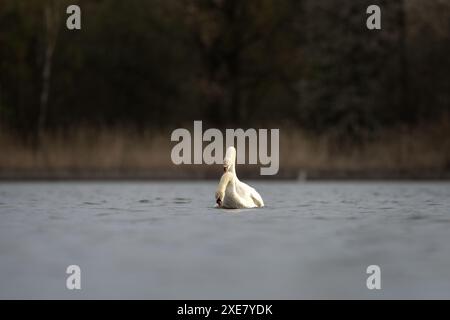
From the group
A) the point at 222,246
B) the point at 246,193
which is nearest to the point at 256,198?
the point at 246,193

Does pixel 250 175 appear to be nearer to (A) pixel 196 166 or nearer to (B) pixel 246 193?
(A) pixel 196 166

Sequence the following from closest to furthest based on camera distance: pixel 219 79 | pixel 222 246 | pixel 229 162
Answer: pixel 222 246
pixel 229 162
pixel 219 79

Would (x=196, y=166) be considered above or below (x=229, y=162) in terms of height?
below

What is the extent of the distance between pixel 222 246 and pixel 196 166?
17418 mm

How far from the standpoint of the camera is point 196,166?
2925 cm

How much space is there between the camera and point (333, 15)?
4022 centimetres

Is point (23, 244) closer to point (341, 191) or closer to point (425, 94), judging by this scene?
point (341, 191)

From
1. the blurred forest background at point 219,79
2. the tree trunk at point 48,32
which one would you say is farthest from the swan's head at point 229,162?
the tree trunk at point 48,32

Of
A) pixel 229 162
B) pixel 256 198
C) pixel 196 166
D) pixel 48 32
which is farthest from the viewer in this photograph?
pixel 48 32

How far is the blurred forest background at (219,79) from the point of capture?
30188mm

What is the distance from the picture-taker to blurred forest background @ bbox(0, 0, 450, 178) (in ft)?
99.0

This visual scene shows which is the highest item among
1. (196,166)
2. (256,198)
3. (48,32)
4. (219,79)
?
(48,32)

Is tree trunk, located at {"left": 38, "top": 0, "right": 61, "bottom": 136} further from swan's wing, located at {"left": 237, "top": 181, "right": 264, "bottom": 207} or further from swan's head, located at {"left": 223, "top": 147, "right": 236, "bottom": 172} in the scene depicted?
swan's head, located at {"left": 223, "top": 147, "right": 236, "bottom": 172}

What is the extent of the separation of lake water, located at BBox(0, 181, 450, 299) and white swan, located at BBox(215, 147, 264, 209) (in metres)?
0.17
